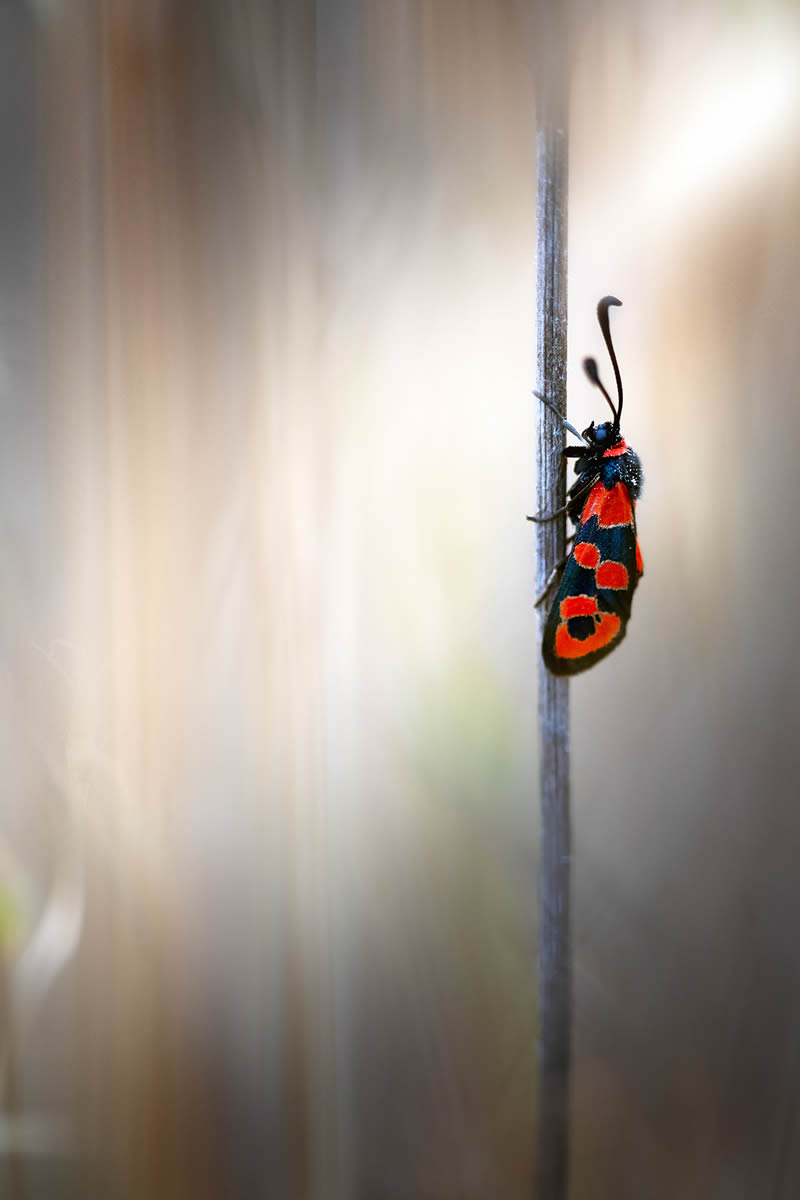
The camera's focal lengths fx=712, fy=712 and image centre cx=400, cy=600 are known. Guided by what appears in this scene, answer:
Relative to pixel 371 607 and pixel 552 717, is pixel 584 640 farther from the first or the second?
pixel 371 607

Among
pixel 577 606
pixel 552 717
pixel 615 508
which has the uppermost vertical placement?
pixel 615 508

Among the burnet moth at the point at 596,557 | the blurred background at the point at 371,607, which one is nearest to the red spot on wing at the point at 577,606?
the burnet moth at the point at 596,557

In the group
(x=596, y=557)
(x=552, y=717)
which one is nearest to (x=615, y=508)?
(x=596, y=557)

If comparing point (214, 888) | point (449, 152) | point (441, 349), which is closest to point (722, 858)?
point (214, 888)

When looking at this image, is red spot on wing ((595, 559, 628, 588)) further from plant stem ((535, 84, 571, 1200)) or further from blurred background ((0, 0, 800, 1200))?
blurred background ((0, 0, 800, 1200))

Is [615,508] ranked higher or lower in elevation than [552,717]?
higher
